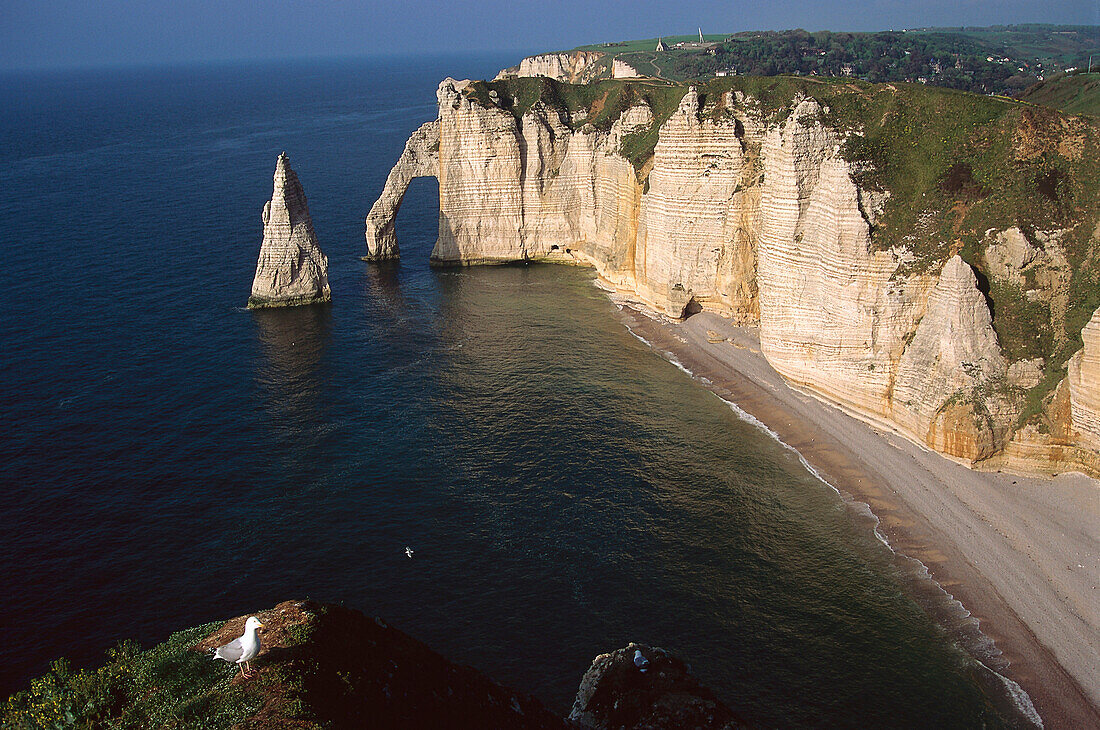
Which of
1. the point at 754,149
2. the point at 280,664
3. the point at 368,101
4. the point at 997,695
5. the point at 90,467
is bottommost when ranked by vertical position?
the point at 997,695

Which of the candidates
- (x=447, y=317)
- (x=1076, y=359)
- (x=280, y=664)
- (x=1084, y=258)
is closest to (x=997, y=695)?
(x=1076, y=359)

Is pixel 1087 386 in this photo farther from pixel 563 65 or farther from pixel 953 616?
pixel 563 65

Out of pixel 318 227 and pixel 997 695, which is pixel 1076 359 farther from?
pixel 318 227

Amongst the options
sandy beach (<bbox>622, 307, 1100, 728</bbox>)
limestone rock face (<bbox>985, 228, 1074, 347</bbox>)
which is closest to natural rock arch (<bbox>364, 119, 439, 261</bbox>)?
sandy beach (<bbox>622, 307, 1100, 728</bbox>)

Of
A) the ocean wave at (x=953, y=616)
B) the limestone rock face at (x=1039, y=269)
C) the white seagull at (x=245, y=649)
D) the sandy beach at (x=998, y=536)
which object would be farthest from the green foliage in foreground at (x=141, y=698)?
the limestone rock face at (x=1039, y=269)

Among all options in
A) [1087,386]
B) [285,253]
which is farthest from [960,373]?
[285,253]

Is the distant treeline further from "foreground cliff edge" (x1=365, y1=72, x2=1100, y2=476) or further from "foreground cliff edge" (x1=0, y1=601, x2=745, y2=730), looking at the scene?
"foreground cliff edge" (x1=0, y1=601, x2=745, y2=730)
